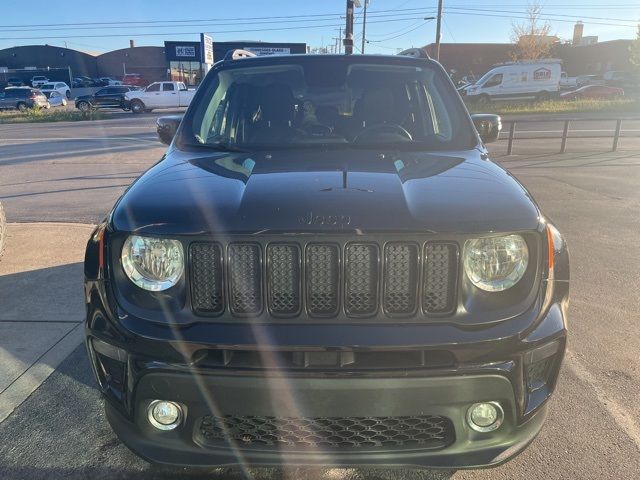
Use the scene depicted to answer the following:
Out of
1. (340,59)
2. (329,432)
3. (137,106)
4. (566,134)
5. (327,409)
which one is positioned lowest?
(137,106)

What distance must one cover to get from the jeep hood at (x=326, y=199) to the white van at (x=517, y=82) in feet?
108

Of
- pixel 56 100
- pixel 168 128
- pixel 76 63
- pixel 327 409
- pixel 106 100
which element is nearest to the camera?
pixel 327 409

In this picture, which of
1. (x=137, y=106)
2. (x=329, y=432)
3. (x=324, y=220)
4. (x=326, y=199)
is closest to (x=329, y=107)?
(x=326, y=199)

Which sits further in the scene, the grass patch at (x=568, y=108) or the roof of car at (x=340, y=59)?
the grass patch at (x=568, y=108)

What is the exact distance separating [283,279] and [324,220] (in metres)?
0.27

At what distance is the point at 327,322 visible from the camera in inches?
73.4

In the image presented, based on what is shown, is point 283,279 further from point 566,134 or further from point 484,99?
point 484,99

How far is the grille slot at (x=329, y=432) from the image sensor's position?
1.92 metres

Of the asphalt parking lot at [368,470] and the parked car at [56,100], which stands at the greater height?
the asphalt parking lot at [368,470]

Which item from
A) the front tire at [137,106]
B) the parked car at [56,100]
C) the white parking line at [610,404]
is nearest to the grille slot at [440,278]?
the white parking line at [610,404]

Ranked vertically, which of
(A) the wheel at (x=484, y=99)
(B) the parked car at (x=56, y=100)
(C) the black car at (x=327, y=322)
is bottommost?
(B) the parked car at (x=56, y=100)

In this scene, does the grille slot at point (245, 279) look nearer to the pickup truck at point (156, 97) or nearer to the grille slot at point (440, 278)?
the grille slot at point (440, 278)

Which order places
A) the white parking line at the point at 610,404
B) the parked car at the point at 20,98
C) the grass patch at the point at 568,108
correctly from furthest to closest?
the parked car at the point at 20,98, the grass patch at the point at 568,108, the white parking line at the point at 610,404

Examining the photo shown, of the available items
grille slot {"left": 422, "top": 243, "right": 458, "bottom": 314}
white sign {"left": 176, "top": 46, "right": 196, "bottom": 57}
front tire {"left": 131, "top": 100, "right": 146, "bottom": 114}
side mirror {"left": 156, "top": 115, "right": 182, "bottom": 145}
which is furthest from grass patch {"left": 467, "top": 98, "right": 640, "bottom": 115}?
grille slot {"left": 422, "top": 243, "right": 458, "bottom": 314}
